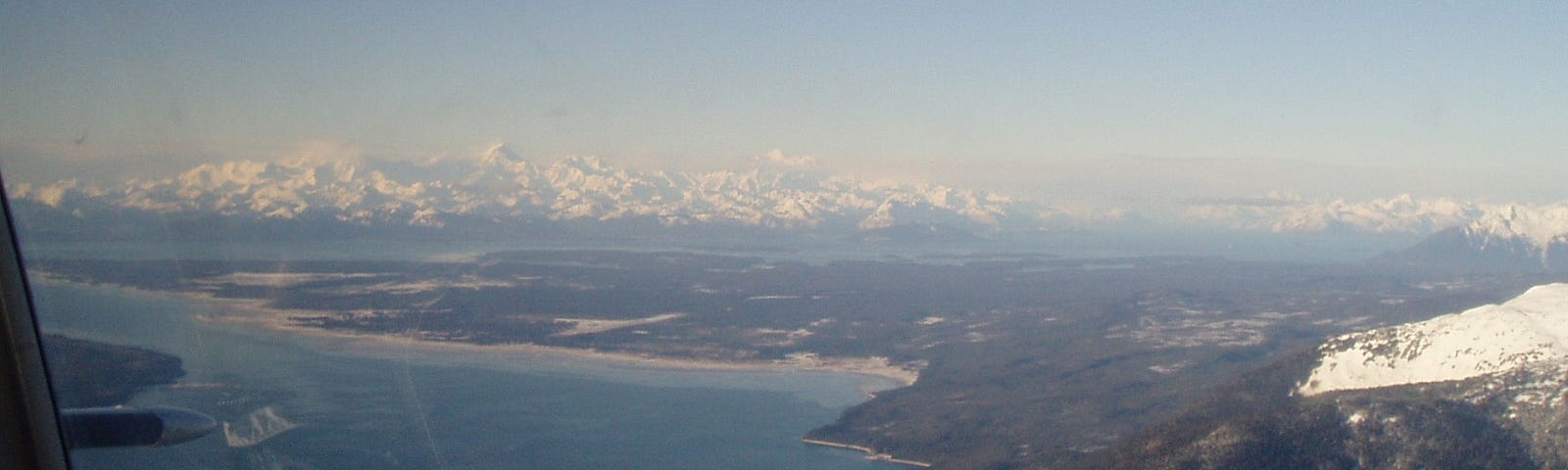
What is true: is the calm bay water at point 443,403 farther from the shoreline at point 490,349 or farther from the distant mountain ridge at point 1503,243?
the distant mountain ridge at point 1503,243


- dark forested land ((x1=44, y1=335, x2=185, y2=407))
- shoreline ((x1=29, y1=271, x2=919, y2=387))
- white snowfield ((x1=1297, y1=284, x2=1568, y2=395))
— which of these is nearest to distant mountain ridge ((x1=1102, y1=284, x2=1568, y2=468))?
white snowfield ((x1=1297, y1=284, x2=1568, y2=395))

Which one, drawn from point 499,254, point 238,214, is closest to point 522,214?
point 499,254

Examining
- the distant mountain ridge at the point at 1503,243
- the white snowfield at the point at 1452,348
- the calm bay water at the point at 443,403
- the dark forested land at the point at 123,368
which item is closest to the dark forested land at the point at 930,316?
the calm bay water at the point at 443,403

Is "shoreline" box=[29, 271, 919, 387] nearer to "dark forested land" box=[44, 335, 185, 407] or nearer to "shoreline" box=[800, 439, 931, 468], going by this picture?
"dark forested land" box=[44, 335, 185, 407]

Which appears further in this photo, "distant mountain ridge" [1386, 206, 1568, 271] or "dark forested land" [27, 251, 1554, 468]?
"distant mountain ridge" [1386, 206, 1568, 271]

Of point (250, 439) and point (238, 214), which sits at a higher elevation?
point (238, 214)

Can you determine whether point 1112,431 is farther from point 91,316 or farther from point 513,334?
point 91,316
